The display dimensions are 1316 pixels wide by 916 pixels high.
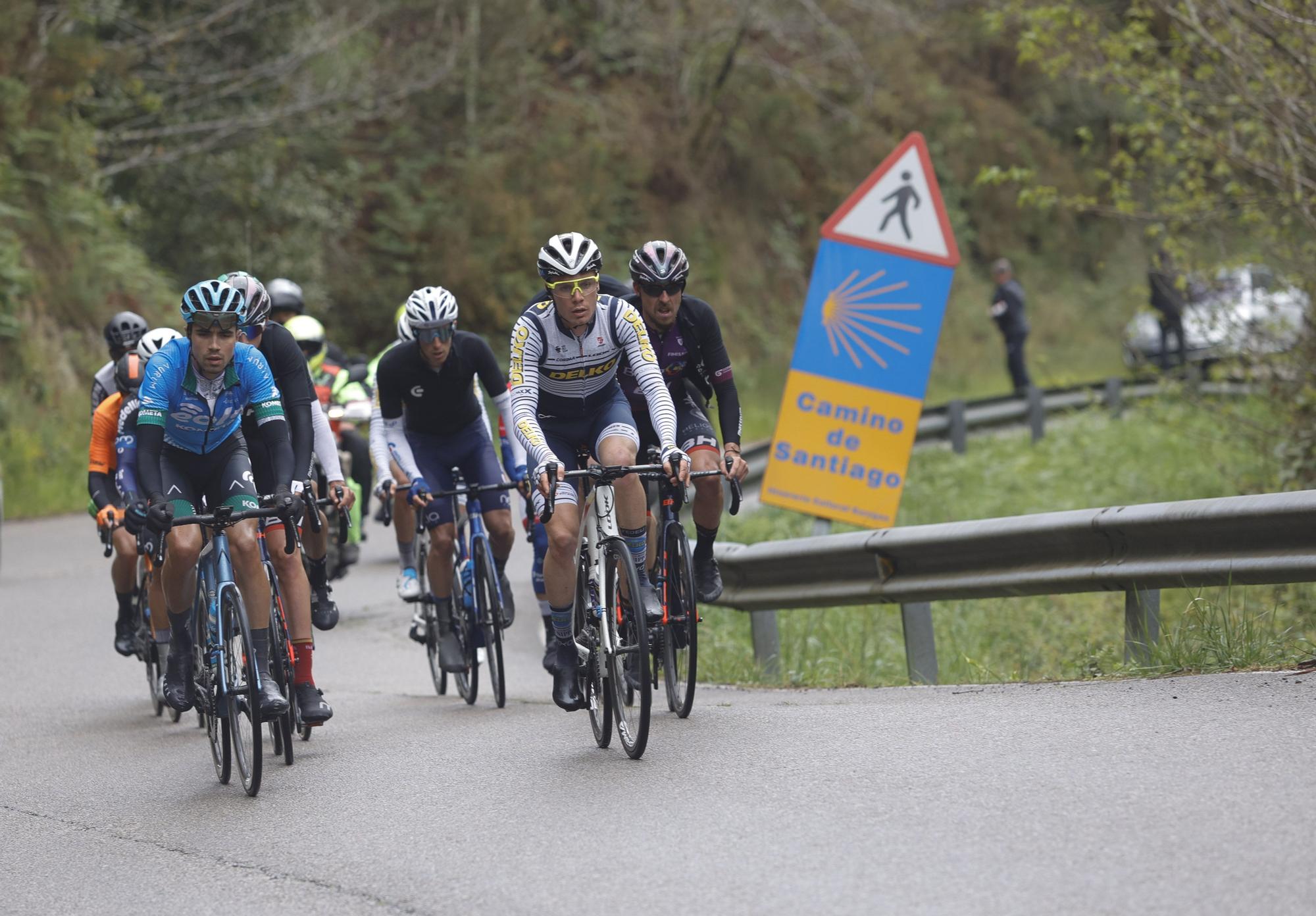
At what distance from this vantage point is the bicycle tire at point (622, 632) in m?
6.88

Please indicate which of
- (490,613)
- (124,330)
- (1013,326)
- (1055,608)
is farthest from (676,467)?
Answer: (1013,326)

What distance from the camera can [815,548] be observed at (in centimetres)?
907

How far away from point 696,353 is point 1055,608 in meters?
5.55

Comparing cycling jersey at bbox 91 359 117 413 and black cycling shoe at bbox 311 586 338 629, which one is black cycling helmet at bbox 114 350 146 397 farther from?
black cycling shoe at bbox 311 586 338 629

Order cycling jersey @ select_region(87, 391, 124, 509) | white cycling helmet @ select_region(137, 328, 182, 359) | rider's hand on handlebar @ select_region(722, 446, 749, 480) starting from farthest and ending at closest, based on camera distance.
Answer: cycling jersey @ select_region(87, 391, 124, 509) < white cycling helmet @ select_region(137, 328, 182, 359) < rider's hand on handlebar @ select_region(722, 446, 749, 480)

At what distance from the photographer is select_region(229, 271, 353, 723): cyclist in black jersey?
25.8 feet

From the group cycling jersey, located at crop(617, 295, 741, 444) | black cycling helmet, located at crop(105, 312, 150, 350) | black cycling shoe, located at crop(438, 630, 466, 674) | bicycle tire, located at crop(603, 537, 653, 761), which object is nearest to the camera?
bicycle tire, located at crop(603, 537, 653, 761)

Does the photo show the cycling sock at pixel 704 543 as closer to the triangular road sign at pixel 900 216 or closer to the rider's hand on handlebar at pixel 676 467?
the rider's hand on handlebar at pixel 676 467

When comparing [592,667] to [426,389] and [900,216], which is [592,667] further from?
[900,216]

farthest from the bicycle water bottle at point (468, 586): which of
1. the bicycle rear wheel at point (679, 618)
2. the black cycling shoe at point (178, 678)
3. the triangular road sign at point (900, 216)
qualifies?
the triangular road sign at point (900, 216)

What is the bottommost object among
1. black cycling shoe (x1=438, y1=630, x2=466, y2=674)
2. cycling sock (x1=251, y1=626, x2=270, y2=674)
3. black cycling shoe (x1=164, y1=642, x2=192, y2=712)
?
black cycling shoe (x1=438, y1=630, x2=466, y2=674)

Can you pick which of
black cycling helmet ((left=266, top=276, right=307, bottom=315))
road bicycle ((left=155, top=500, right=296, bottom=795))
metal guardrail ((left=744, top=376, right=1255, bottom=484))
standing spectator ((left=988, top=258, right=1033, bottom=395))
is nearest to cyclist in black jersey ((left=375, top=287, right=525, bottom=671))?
road bicycle ((left=155, top=500, right=296, bottom=795))

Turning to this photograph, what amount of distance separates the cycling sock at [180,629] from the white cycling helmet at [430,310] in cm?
214

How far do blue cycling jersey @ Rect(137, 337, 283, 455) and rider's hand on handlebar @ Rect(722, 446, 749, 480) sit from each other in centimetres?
200
